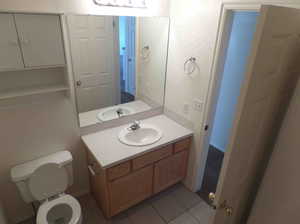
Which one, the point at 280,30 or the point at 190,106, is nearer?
the point at 280,30

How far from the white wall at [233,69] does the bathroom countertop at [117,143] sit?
781 mm

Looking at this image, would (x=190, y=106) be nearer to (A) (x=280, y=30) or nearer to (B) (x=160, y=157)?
(B) (x=160, y=157)

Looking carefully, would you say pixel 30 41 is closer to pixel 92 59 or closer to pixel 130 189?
pixel 92 59

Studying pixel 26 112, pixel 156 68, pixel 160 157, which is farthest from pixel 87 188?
pixel 156 68

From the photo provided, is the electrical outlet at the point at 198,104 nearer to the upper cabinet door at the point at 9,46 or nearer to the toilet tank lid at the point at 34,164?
the toilet tank lid at the point at 34,164

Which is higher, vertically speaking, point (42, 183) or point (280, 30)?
point (280, 30)

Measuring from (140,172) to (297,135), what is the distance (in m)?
1.45

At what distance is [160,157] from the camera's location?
7.25 ft

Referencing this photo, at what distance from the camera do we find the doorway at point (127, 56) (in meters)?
2.18

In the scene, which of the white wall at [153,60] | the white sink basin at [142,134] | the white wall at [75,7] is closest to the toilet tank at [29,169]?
the white sink basin at [142,134]

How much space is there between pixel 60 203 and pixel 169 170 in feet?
3.84

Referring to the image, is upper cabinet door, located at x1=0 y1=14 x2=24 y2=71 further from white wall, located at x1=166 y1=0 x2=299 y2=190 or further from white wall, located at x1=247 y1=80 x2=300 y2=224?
white wall, located at x1=247 y1=80 x2=300 y2=224

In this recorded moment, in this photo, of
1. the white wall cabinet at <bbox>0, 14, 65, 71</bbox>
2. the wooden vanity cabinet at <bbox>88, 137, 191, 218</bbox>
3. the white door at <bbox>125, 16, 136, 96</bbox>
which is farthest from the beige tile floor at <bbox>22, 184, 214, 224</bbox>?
the white wall cabinet at <bbox>0, 14, 65, 71</bbox>

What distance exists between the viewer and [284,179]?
1.13 m
